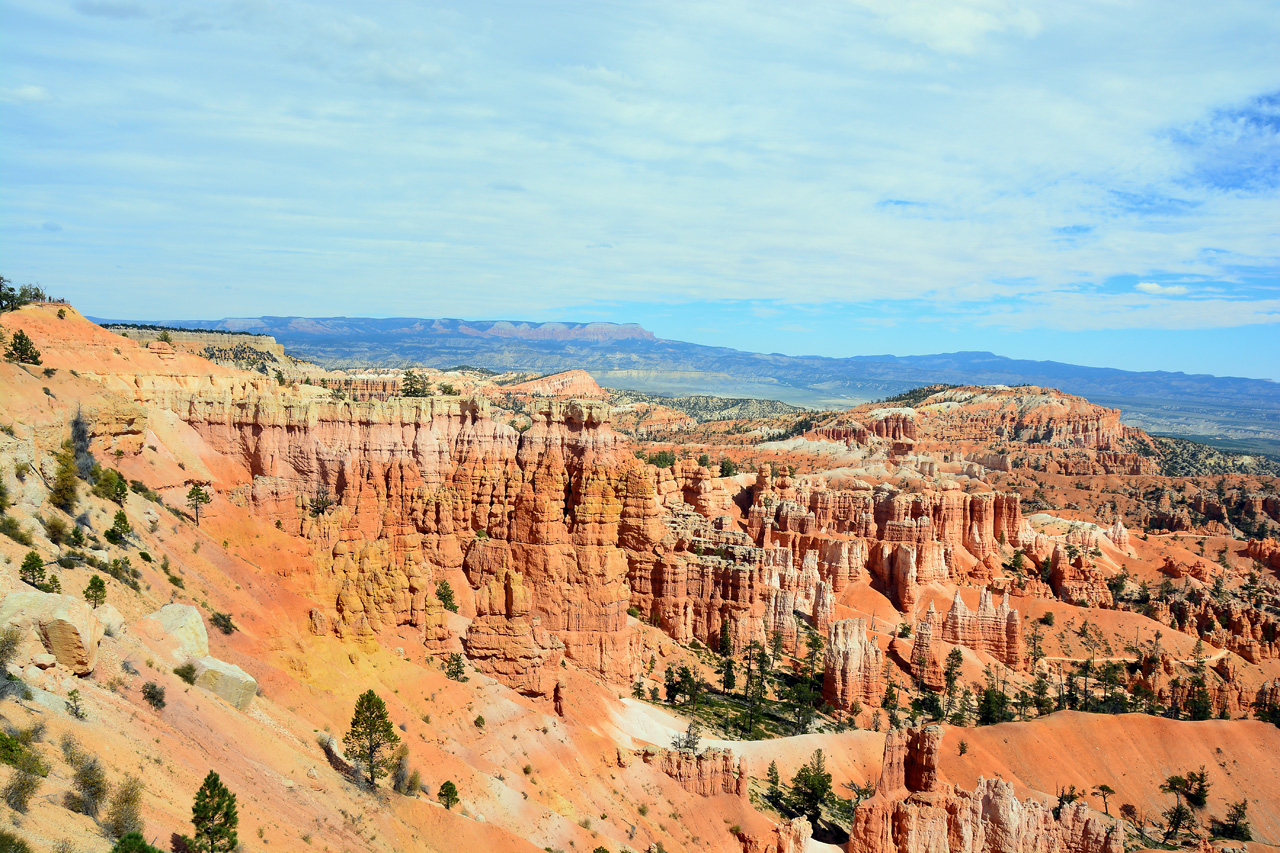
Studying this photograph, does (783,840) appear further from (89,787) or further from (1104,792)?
(1104,792)

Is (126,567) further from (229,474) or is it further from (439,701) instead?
(229,474)

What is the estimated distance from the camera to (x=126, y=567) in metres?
25.6

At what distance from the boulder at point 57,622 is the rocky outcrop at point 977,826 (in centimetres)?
2858

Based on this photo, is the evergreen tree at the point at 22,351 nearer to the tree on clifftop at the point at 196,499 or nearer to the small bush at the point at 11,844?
the tree on clifftop at the point at 196,499

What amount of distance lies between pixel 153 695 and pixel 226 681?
3.00 meters

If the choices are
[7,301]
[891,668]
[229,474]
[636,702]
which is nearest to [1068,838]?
[636,702]

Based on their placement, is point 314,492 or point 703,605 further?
point 703,605

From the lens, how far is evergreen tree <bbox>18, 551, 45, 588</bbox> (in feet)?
67.1

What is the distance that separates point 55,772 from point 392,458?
31309 millimetres

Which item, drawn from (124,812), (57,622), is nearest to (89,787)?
(124,812)

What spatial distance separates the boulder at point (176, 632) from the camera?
2272 cm

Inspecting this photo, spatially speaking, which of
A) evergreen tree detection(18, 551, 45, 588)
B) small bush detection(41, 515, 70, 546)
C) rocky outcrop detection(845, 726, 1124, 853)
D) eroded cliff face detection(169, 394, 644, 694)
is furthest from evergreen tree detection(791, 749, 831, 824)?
evergreen tree detection(18, 551, 45, 588)

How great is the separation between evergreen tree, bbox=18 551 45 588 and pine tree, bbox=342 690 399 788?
899 centimetres

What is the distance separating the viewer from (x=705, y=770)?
115 feet
